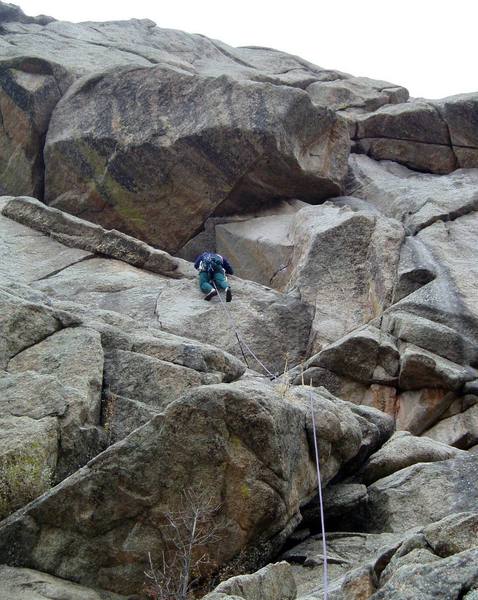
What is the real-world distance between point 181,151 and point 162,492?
16113mm

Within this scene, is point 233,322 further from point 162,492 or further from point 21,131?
point 21,131

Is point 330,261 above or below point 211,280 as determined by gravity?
above

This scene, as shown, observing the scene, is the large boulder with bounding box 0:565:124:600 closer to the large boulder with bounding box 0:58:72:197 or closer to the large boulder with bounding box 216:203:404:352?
the large boulder with bounding box 216:203:404:352

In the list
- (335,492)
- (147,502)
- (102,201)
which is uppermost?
(147,502)

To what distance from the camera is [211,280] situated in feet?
62.3

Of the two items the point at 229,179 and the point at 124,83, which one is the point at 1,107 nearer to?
the point at 124,83

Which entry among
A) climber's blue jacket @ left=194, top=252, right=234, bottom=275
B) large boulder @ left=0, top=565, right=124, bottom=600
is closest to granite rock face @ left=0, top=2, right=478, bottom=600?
large boulder @ left=0, top=565, right=124, bottom=600

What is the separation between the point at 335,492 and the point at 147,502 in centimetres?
272

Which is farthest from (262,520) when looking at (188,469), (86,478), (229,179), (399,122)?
(399,122)

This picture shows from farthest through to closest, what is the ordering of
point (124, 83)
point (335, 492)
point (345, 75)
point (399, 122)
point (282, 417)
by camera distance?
point (345, 75) < point (399, 122) < point (124, 83) < point (335, 492) < point (282, 417)

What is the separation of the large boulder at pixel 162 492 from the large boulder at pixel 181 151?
1525 cm

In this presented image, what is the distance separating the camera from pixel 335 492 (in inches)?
410

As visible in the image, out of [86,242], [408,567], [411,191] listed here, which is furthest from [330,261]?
[408,567]

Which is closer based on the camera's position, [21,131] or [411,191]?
[411,191]
